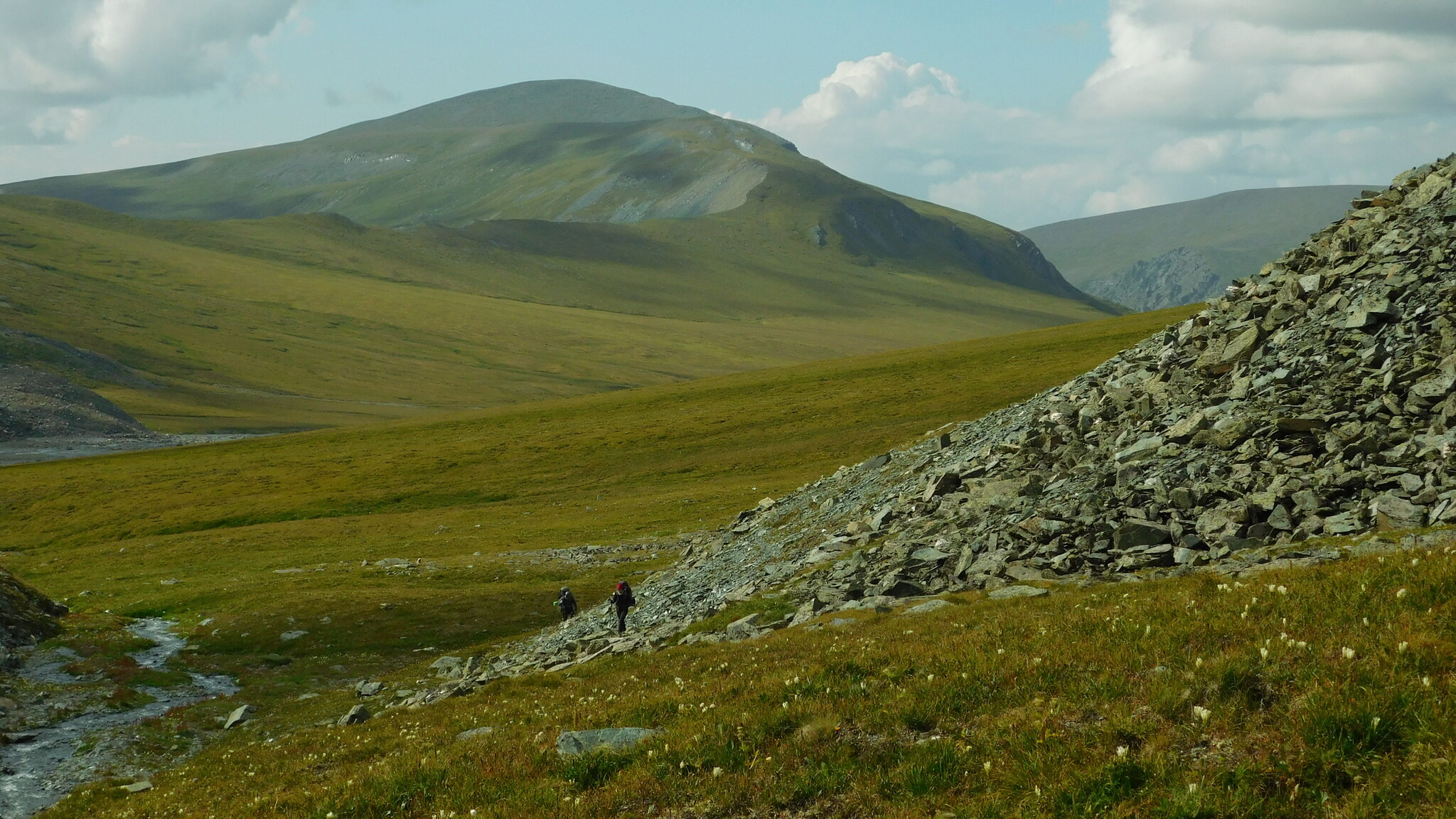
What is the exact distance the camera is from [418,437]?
436 feet

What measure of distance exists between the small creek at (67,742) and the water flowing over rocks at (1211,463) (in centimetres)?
1047

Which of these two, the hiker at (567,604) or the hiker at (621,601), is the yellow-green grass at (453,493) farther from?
the hiker at (621,601)

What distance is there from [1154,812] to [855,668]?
6.80 meters

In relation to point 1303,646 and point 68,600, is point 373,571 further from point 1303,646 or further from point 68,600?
point 1303,646

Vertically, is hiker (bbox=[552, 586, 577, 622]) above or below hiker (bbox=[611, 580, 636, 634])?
below

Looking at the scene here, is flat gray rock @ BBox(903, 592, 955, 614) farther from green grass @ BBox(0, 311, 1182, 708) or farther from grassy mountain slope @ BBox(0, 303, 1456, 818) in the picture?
green grass @ BBox(0, 311, 1182, 708)

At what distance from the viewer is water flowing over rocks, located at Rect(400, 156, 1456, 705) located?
24250 millimetres

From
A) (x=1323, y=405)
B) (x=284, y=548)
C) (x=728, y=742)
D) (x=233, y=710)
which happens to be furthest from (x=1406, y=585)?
(x=284, y=548)

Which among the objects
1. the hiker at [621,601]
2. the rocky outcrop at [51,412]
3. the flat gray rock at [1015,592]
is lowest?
the rocky outcrop at [51,412]

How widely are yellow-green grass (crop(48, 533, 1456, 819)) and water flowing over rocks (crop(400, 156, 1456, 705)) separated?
270 inches

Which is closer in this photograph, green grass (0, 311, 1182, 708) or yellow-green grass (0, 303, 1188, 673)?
green grass (0, 311, 1182, 708)

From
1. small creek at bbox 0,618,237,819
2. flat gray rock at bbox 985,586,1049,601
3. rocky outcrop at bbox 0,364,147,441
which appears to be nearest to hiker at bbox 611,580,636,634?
small creek at bbox 0,618,237,819

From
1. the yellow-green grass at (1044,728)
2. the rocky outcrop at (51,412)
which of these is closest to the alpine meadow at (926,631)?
the yellow-green grass at (1044,728)

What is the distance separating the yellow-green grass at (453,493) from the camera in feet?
194
